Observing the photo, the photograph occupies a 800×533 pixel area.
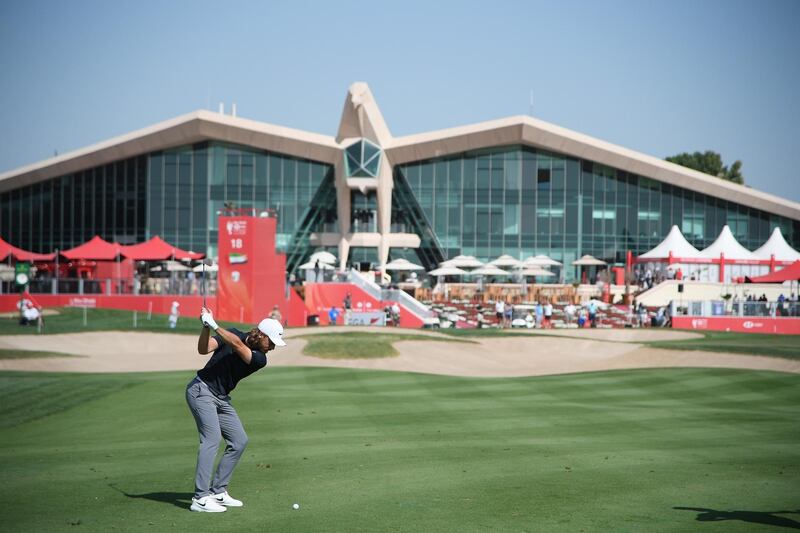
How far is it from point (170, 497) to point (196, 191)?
2693 inches

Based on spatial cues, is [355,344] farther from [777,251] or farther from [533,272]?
[777,251]

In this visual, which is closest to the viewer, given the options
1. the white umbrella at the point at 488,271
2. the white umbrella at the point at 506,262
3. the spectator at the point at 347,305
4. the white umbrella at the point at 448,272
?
the spectator at the point at 347,305

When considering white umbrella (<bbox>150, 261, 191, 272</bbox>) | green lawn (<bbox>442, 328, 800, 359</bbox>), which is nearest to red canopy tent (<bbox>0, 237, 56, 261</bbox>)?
white umbrella (<bbox>150, 261, 191, 272</bbox>)

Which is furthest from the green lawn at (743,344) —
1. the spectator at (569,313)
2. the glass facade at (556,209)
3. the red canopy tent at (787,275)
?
the glass facade at (556,209)

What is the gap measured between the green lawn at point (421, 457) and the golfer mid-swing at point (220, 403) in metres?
0.35

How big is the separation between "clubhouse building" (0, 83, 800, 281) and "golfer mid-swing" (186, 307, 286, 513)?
2606 inches

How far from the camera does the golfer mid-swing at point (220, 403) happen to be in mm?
10164

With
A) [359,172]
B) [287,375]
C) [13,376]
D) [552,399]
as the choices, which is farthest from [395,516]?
[359,172]

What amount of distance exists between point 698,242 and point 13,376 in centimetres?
6106

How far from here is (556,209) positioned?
254ft

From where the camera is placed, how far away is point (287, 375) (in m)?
27.5

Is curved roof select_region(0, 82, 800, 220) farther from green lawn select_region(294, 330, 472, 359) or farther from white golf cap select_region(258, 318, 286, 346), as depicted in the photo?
white golf cap select_region(258, 318, 286, 346)

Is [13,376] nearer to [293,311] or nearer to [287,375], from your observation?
[287,375]

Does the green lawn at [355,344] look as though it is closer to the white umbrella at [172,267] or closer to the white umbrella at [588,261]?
the white umbrella at [172,267]
